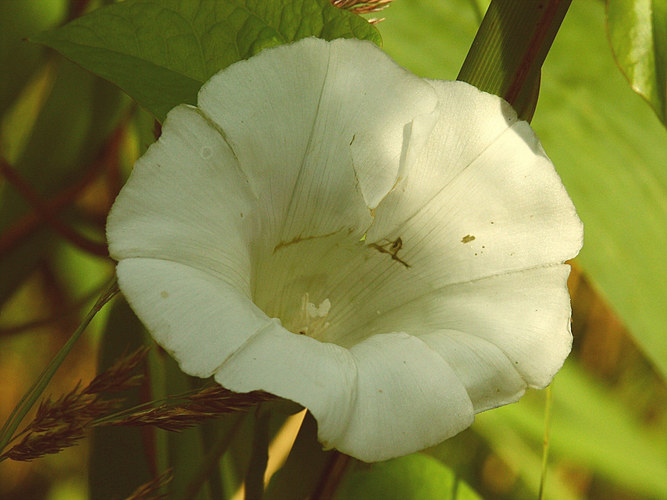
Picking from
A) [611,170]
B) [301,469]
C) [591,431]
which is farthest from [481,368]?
[591,431]

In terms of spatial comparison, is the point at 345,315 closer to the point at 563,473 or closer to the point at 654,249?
the point at 654,249

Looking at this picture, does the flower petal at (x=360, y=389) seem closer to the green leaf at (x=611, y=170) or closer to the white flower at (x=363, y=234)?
the white flower at (x=363, y=234)

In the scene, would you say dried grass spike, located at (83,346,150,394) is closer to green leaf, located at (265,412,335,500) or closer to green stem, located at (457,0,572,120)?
green leaf, located at (265,412,335,500)

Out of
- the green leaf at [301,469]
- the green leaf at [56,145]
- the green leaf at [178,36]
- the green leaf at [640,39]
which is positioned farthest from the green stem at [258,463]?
the green leaf at [56,145]

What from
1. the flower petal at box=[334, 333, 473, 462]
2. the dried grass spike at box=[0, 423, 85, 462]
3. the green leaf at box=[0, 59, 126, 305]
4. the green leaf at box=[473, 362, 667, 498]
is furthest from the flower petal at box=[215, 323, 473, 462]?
the green leaf at box=[473, 362, 667, 498]


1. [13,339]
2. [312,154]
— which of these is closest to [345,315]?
[312,154]
